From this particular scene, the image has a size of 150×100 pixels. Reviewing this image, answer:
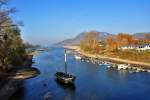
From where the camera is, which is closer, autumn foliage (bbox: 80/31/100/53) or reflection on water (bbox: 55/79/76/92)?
reflection on water (bbox: 55/79/76/92)

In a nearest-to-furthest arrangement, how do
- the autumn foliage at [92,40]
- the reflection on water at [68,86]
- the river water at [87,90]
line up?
the river water at [87,90]
the reflection on water at [68,86]
the autumn foliage at [92,40]

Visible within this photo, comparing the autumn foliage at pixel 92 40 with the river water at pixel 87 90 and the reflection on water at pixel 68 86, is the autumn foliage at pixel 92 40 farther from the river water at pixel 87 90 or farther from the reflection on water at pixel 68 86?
the reflection on water at pixel 68 86

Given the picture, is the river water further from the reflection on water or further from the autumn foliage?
the autumn foliage

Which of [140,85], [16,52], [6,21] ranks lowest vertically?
[140,85]

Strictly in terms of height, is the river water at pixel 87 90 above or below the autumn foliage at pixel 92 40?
below

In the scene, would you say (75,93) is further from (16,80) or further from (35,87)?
(16,80)

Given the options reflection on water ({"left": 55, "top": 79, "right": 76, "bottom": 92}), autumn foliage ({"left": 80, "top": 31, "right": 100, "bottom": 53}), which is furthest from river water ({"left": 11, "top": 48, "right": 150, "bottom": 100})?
autumn foliage ({"left": 80, "top": 31, "right": 100, "bottom": 53})

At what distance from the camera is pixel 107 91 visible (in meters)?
51.0

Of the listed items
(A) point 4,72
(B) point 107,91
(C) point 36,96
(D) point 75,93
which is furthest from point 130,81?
(A) point 4,72

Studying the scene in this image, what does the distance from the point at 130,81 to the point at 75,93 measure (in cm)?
1877

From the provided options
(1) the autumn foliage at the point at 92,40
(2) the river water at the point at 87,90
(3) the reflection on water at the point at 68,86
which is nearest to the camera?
(2) the river water at the point at 87,90

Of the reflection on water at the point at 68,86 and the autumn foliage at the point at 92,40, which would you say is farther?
the autumn foliage at the point at 92,40

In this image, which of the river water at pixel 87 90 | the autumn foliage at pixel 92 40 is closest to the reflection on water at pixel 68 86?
the river water at pixel 87 90

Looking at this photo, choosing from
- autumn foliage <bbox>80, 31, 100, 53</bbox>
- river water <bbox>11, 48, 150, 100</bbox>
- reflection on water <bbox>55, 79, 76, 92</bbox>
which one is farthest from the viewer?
autumn foliage <bbox>80, 31, 100, 53</bbox>
